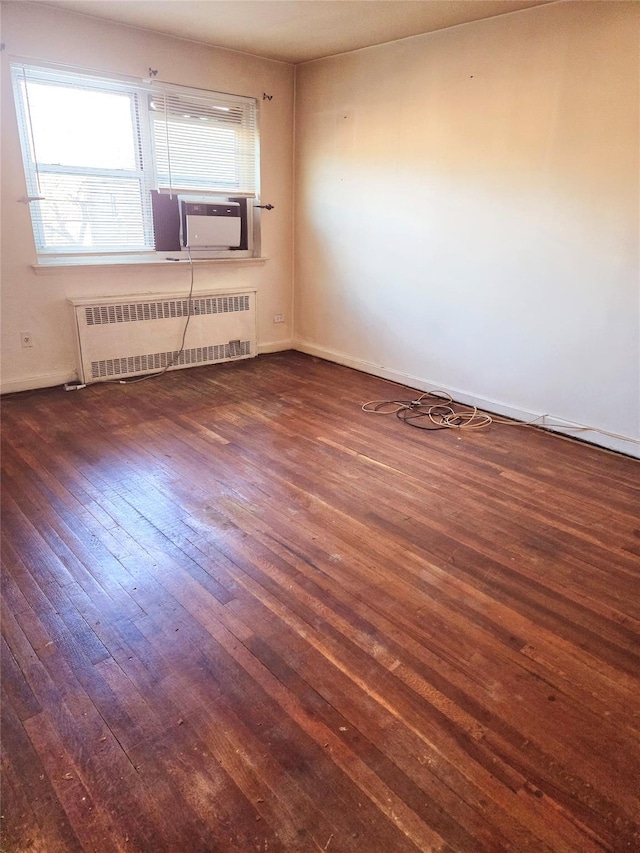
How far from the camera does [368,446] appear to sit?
133 inches

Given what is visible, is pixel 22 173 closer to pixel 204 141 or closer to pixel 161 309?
pixel 161 309

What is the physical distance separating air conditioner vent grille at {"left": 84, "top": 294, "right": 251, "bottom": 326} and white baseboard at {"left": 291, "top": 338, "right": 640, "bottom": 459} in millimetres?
918

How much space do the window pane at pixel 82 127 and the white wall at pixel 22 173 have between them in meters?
0.18

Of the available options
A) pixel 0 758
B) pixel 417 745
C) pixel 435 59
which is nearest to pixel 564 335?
pixel 435 59

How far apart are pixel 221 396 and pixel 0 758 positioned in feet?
9.75

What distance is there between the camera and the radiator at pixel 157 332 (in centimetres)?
420

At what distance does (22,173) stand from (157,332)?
56.0 inches

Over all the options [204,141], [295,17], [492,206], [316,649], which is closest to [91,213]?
[204,141]

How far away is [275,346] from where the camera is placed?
5.52 metres

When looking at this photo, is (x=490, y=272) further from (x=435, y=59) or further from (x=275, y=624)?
(x=275, y=624)

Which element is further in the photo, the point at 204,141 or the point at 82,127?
the point at 204,141

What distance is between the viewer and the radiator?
13.8 ft

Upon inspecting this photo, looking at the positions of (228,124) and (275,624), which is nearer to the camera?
(275,624)

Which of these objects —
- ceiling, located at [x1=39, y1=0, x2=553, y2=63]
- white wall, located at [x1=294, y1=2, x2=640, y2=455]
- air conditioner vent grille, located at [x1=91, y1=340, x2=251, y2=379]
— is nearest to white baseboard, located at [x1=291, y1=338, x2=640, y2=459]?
Result: white wall, located at [x1=294, y1=2, x2=640, y2=455]
